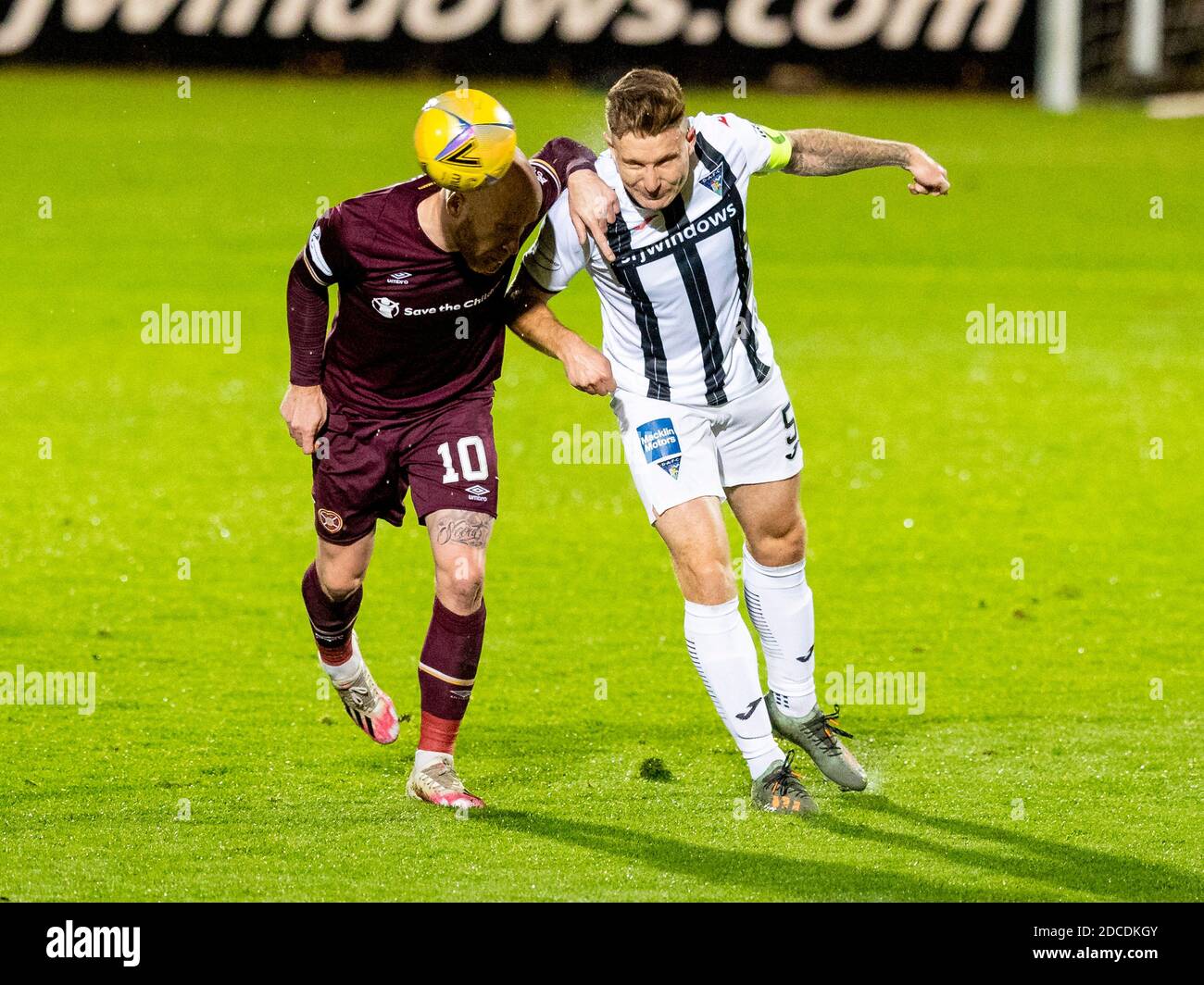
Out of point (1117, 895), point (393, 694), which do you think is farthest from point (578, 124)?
point (1117, 895)

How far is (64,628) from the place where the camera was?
312 inches

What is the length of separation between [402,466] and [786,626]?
1.34 meters

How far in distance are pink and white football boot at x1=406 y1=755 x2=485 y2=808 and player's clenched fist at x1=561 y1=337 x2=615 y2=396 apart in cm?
129

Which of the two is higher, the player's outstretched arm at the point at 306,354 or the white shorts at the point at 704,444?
the player's outstretched arm at the point at 306,354

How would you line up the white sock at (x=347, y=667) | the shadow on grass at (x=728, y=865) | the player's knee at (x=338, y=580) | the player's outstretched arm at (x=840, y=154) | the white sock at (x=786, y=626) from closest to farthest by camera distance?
the shadow on grass at (x=728, y=865)
the player's outstretched arm at (x=840, y=154)
the white sock at (x=786, y=626)
the player's knee at (x=338, y=580)
the white sock at (x=347, y=667)

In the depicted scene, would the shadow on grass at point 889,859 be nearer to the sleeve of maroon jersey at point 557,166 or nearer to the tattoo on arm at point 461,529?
the tattoo on arm at point 461,529

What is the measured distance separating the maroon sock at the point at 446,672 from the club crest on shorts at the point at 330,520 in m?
0.48

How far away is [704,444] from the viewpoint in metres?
5.95

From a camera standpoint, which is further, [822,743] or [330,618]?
[330,618]

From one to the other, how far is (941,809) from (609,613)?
2.62 meters

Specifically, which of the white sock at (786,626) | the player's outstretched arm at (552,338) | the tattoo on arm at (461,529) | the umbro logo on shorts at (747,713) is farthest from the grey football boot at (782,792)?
the player's outstretched arm at (552,338)

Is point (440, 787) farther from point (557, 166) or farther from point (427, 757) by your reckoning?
point (557, 166)

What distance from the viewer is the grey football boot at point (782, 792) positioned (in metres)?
5.81

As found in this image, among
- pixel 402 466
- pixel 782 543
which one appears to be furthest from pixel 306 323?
pixel 782 543
